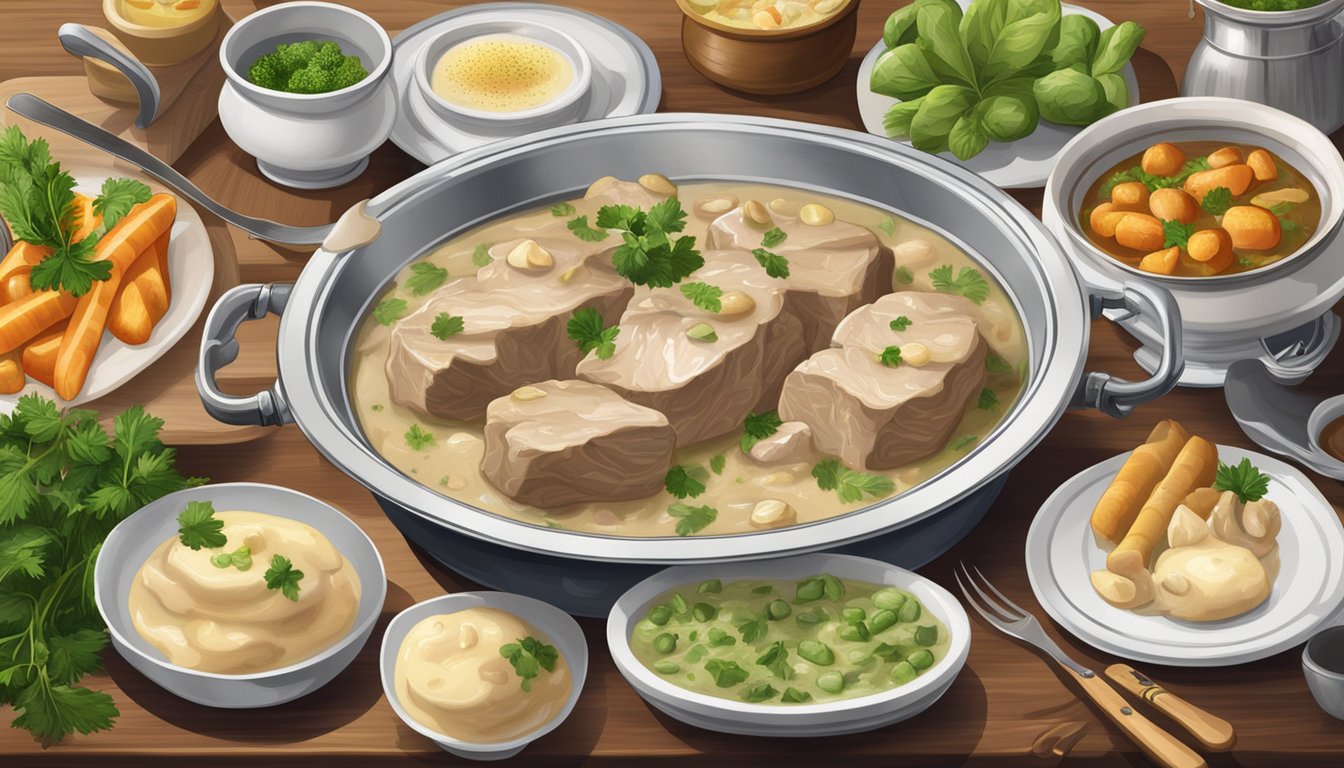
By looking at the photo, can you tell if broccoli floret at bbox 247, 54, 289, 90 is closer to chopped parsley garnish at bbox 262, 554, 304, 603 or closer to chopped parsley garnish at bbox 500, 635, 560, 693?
chopped parsley garnish at bbox 262, 554, 304, 603

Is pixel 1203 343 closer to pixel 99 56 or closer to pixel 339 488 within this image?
pixel 339 488

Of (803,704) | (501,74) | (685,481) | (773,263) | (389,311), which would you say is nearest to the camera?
(803,704)

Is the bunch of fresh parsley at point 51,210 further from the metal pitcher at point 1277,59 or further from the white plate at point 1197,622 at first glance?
the metal pitcher at point 1277,59

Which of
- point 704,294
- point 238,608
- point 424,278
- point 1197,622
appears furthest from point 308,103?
point 1197,622

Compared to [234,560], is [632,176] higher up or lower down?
higher up

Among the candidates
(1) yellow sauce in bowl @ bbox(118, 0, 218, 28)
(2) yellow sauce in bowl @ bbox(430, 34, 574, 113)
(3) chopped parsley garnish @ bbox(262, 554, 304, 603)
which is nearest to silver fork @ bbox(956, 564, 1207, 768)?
(3) chopped parsley garnish @ bbox(262, 554, 304, 603)

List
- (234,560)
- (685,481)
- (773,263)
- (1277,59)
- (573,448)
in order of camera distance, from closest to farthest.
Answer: (234,560) → (573,448) → (685,481) → (773,263) → (1277,59)

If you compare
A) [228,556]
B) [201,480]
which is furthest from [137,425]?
[228,556]

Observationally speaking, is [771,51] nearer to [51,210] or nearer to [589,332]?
[589,332]
